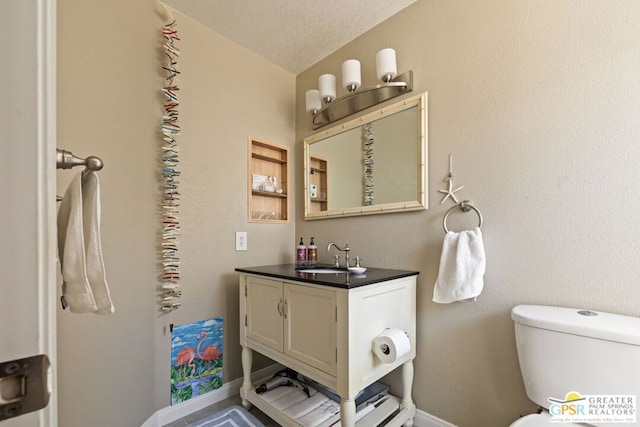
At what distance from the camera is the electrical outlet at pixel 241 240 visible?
6.13 ft

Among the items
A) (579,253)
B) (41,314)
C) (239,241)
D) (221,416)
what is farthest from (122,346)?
(579,253)

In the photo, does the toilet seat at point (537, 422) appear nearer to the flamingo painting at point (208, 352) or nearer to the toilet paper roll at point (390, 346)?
the toilet paper roll at point (390, 346)

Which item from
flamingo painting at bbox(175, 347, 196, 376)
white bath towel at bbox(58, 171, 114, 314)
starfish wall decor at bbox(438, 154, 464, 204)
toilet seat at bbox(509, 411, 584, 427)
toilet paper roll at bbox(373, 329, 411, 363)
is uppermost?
starfish wall decor at bbox(438, 154, 464, 204)

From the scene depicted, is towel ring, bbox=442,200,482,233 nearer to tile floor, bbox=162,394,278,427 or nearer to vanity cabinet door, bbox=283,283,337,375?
vanity cabinet door, bbox=283,283,337,375

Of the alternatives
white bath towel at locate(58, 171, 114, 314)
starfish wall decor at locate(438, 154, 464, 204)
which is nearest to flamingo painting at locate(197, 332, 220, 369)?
white bath towel at locate(58, 171, 114, 314)

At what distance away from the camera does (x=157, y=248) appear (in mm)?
1498

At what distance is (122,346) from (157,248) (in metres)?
0.48

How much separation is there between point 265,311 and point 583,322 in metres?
1.33

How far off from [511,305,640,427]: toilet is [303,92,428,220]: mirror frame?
0.70 metres

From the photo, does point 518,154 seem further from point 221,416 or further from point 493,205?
point 221,416

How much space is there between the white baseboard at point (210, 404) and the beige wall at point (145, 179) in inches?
2.0

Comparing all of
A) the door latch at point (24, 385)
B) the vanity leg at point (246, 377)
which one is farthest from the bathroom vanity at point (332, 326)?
the door latch at point (24, 385)

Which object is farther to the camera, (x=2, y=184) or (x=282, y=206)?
(x=282, y=206)

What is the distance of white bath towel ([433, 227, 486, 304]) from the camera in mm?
1215
